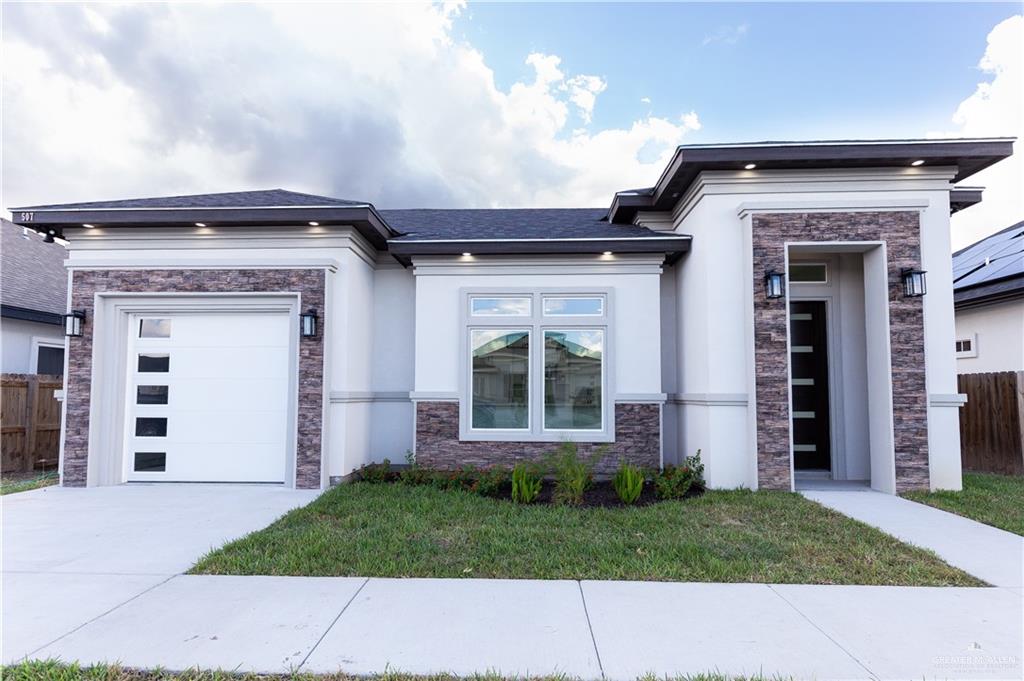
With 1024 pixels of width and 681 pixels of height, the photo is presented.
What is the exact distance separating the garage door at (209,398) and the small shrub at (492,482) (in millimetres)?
2964

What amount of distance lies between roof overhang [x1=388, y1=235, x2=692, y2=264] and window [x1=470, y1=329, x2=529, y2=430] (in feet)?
4.18

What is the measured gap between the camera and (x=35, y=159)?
37.9 ft

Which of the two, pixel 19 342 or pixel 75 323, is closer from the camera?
pixel 75 323

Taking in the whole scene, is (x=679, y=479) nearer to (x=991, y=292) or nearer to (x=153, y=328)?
(x=153, y=328)

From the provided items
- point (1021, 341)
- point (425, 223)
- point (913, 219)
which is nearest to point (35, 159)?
point (425, 223)

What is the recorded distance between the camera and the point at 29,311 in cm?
997

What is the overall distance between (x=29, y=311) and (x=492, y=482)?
33.5ft

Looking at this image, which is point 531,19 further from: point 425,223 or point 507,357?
point 507,357

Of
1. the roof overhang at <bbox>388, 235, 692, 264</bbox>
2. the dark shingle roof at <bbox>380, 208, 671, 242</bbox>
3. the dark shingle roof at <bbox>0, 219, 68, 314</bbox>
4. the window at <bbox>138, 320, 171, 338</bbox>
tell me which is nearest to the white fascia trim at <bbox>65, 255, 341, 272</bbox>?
the window at <bbox>138, 320, 171, 338</bbox>

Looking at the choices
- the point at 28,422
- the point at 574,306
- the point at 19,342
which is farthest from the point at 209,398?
the point at 19,342

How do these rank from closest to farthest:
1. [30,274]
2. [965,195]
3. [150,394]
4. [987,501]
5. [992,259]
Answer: [987,501], [965,195], [150,394], [992,259], [30,274]

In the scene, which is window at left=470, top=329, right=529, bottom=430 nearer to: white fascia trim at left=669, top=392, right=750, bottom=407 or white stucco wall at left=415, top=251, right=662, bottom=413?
white stucco wall at left=415, top=251, right=662, bottom=413

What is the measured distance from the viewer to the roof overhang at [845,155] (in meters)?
6.43

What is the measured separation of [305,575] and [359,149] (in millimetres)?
14342
